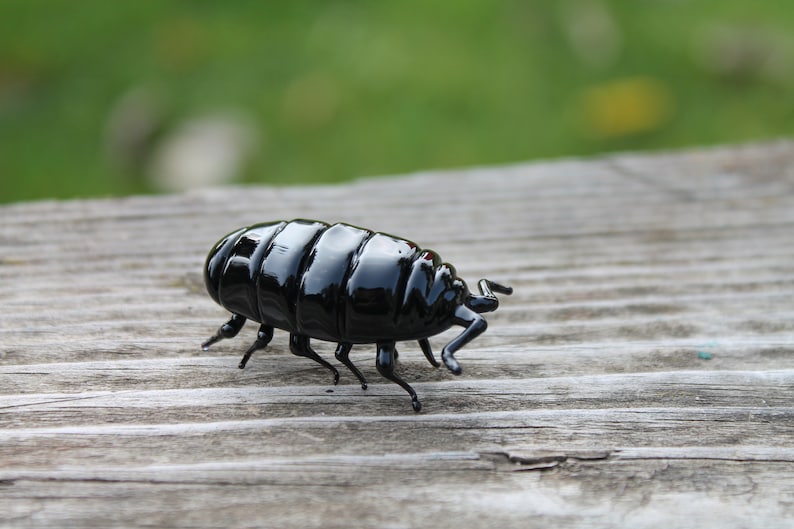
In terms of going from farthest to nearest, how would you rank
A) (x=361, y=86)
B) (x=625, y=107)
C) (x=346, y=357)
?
(x=361, y=86) → (x=625, y=107) → (x=346, y=357)

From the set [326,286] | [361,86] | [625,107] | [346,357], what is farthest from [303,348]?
[625,107]

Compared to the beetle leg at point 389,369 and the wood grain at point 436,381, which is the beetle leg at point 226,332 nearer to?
the wood grain at point 436,381

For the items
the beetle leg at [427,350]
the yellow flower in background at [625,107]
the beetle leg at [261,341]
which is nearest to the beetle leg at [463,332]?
the beetle leg at [427,350]

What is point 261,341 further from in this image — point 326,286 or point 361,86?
point 361,86

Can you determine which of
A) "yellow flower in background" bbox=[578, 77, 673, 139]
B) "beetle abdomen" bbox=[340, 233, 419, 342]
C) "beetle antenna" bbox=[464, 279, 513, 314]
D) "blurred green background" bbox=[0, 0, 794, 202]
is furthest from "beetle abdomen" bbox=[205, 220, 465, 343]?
"yellow flower in background" bbox=[578, 77, 673, 139]

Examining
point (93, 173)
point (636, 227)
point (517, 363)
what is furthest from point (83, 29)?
point (517, 363)

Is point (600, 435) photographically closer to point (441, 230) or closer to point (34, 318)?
point (441, 230)
